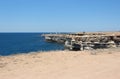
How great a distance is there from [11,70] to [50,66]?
1.68m

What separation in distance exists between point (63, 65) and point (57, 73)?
174 cm

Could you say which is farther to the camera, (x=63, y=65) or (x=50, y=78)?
(x=63, y=65)

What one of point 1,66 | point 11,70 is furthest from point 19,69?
point 1,66

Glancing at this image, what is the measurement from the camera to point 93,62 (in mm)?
12883

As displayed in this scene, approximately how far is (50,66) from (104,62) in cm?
279

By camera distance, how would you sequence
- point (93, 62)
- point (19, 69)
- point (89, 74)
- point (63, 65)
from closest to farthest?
point (89, 74)
point (19, 69)
point (63, 65)
point (93, 62)

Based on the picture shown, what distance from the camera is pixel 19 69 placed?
430 inches

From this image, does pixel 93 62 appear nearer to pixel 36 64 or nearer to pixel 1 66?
pixel 36 64

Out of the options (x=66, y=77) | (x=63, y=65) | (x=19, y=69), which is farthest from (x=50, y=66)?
(x=66, y=77)

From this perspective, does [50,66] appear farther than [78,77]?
Yes

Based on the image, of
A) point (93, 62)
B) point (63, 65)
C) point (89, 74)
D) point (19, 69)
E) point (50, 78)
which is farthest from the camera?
point (93, 62)

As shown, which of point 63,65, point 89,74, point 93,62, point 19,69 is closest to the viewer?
point 89,74

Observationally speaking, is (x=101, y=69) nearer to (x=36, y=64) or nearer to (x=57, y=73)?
(x=57, y=73)

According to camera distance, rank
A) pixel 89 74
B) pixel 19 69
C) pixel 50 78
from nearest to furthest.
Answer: pixel 50 78 → pixel 89 74 → pixel 19 69
